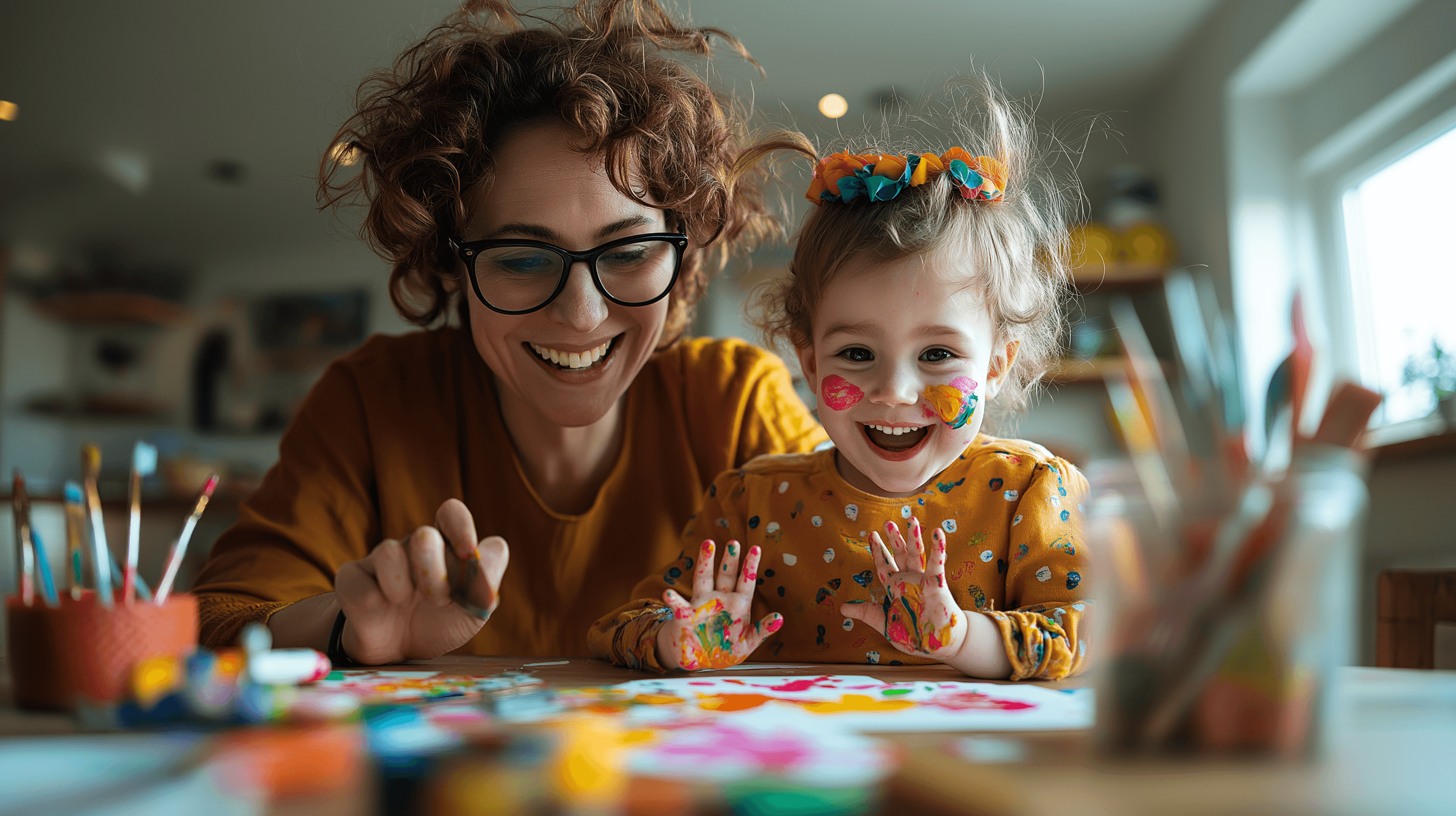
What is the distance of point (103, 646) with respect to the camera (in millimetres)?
603

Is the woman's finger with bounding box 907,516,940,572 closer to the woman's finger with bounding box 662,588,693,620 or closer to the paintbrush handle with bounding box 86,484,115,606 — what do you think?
the woman's finger with bounding box 662,588,693,620

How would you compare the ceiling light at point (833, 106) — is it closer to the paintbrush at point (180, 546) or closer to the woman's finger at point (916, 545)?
the woman's finger at point (916, 545)

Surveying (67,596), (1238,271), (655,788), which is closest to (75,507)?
(67,596)

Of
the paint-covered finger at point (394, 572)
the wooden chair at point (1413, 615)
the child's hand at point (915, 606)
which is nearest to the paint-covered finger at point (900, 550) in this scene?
the child's hand at point (915, 606)

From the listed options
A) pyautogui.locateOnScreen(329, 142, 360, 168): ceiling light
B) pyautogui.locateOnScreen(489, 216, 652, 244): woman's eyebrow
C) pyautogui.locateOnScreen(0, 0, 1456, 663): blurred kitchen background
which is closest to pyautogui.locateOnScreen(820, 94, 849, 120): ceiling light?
pyautogui.locateOnScreen(0, 0, 1456, 663): blurred kitchen background

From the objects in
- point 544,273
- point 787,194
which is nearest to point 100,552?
point 544,273

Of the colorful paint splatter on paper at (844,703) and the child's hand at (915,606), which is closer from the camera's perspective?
the colorful paint splatter on paper at (844,703)

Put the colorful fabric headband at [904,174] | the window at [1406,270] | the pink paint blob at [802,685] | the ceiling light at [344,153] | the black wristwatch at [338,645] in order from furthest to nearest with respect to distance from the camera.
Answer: the window at [1406,270]
the ceiling light at [344,153]
the colorful fabric headband at [904,174]
the black wristwatch at [338,645]
the pink paint blob at [802,685]

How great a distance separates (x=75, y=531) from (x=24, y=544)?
0.03 meters

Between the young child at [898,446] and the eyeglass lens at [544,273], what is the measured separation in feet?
0.65

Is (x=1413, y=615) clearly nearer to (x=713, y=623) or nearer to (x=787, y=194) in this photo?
(x=713, y=623)

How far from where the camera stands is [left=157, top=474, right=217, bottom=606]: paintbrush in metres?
0.65

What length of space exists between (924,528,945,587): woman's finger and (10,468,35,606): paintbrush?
648mm

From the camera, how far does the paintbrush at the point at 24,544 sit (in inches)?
25.1
